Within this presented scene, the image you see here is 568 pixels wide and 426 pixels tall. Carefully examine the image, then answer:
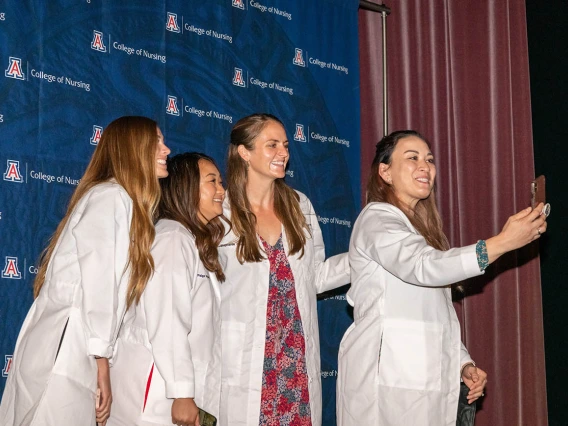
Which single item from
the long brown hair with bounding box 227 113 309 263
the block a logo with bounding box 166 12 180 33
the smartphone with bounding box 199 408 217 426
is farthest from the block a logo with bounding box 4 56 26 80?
the smartphone with bounding box 199 408 217 426

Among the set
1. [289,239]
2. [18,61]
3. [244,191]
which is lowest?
[289,239]

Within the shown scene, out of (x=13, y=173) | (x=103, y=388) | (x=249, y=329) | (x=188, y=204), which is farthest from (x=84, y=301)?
(x=13, y=173)

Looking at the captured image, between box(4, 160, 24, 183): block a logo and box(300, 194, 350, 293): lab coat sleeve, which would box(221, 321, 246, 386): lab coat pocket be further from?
box(4, 160, 24, 183): block a logo

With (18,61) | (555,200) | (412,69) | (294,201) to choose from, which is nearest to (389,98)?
(412,69)

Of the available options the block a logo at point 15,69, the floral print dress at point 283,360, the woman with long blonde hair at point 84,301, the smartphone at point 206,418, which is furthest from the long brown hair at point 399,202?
the block a logo at point 15,69

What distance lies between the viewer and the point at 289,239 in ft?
12.5

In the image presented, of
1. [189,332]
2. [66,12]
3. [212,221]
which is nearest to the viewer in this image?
[189,332]

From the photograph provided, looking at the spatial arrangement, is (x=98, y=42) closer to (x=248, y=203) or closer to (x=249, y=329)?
(x=248, y=203)

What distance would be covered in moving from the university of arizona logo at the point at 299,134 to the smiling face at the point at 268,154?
39.0 inches

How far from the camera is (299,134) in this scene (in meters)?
5.05

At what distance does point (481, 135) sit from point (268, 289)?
9.33 ft

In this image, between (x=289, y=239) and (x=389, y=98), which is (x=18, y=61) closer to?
(x=289, y=239)

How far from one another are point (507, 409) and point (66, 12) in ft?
13.2

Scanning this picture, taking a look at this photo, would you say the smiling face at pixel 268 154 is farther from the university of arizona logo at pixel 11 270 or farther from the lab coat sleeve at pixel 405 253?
the university of arizona logo at pixel 11 270
